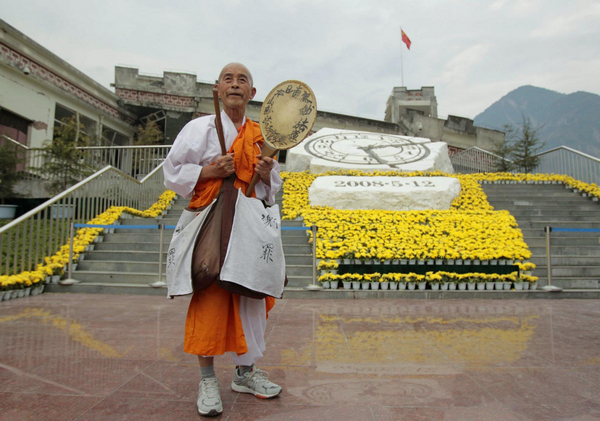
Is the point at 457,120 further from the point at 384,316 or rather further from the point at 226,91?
the point at 226,91

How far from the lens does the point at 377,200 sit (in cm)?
791

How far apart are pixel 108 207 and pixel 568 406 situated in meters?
7.69

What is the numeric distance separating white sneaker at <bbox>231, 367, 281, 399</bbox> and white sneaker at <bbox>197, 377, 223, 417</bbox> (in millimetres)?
201

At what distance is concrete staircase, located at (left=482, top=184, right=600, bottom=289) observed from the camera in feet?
19.3

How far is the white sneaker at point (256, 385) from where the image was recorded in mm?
1938

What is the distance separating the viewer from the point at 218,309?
185 cm

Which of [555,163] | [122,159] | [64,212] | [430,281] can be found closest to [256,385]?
[430,281]

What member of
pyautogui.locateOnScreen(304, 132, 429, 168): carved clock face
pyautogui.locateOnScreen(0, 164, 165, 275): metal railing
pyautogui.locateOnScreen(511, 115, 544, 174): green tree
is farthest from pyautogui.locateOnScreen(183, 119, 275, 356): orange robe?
pyautogui.locateOnScreen(511, 115, 544, 174): green tree

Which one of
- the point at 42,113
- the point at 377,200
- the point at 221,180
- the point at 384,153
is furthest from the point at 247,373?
the point at 42,113

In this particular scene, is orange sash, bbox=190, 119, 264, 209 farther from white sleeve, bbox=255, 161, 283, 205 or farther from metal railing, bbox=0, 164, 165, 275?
metal railing, bbox=0, 164, 165, 275

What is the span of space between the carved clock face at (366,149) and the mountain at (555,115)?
78.2 m

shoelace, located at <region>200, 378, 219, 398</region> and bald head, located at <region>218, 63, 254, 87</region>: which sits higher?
bald head, located at <region>218, 63, 254, 87</region>

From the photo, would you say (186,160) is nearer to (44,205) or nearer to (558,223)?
(44,205)

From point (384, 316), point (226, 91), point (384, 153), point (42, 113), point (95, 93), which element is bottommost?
point (384, 316)
